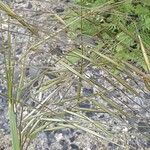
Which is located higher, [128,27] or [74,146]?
[128,27]

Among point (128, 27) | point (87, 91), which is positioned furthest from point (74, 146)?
point (128, 27)

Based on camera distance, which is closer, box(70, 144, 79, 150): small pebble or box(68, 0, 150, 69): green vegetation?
box(70, 144, 79, 150): small pebble

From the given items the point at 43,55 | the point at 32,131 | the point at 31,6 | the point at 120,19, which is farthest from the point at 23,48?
the point at 32,131

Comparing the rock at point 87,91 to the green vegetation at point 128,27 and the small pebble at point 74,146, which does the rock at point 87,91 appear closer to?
the green vegetation at point 128,27

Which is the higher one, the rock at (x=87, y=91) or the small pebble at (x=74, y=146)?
the rock at (x=87, y=91)

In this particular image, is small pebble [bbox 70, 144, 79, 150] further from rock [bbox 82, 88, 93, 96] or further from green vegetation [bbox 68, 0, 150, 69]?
green vegetation [bbox 68, 0, 150, 69]

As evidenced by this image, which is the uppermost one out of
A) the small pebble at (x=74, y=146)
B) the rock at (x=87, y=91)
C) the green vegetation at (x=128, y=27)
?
the green vegetation at (x=128, y=27)

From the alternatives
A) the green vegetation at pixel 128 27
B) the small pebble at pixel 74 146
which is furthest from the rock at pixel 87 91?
the small pebble at pixel 74 146

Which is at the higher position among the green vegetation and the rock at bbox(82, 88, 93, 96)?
the green vegetation

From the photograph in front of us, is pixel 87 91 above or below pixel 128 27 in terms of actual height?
below

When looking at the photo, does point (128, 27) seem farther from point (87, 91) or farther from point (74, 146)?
point (74, 146)

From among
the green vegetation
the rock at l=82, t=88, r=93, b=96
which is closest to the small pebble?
the rock at l=82, t=88, r=93, b=96

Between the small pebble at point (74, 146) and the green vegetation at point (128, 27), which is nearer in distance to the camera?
the small pebble at point (74, 146)

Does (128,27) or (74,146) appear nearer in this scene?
(74,146)
